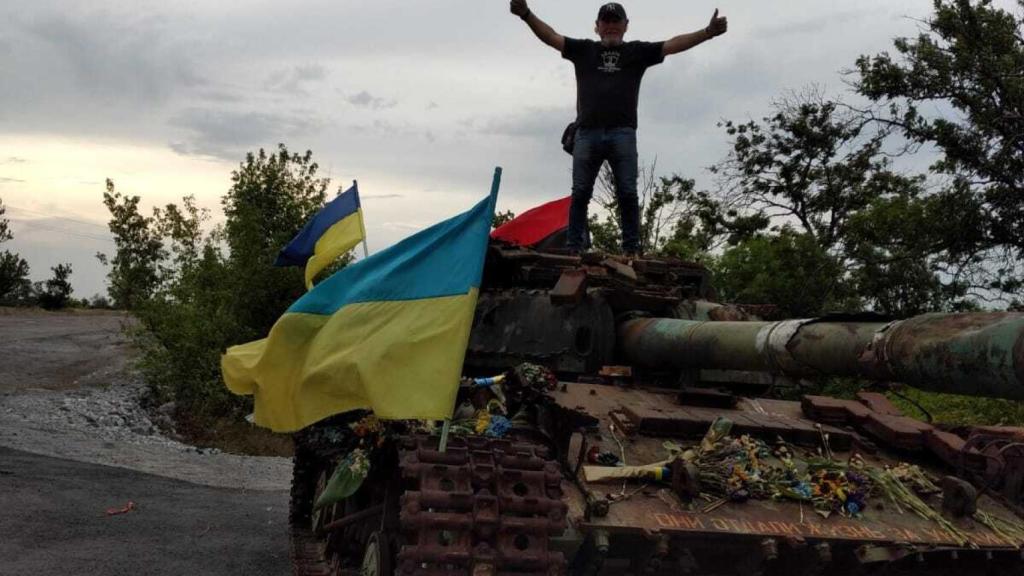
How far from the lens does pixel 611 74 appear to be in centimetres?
754

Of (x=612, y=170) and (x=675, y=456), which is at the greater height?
(x=612, y=170)

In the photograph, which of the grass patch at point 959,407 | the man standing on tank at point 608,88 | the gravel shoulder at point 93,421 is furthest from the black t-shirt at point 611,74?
the grass patch at point 959,407

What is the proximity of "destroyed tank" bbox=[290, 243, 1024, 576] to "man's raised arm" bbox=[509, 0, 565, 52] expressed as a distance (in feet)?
5.82

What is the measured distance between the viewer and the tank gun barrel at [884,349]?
3.00m

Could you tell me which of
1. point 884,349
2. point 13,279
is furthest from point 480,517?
point 13,279

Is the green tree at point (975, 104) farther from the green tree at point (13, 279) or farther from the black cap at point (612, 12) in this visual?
the green tree at point (13, 279)

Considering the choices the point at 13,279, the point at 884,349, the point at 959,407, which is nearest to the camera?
the point at 884,349

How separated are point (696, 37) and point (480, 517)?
4.32m

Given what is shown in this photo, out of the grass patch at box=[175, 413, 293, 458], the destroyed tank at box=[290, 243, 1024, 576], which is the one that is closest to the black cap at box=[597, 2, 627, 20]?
the destroyed tank at box=[290, 243, 1024, 576]

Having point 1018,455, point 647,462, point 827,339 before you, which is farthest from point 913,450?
point 827,339

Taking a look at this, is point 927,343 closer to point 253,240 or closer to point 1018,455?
point 1018,455

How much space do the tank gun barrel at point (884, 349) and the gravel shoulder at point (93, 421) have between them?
8.95 m

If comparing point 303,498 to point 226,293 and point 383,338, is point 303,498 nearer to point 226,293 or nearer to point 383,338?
point 383,338

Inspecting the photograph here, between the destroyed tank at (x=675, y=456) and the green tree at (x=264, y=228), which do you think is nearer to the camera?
the destroyed tank at (x=675, y=456)
